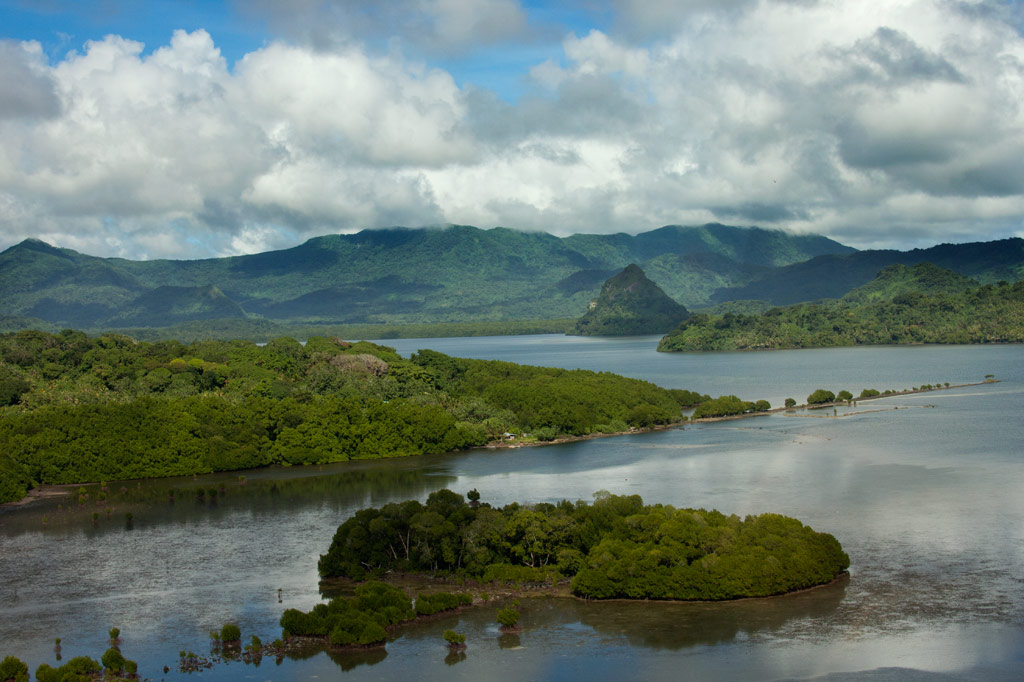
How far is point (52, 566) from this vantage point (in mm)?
45250

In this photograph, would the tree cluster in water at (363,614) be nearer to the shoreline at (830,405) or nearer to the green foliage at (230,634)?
the green foliage at (230,634)

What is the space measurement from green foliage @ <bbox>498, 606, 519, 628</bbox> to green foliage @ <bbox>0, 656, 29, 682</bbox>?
15553 mm

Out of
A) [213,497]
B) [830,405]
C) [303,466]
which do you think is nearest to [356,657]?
[213,497]

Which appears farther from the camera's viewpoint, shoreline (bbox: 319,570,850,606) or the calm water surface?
shoreline (bbox: 319,570,850,606)

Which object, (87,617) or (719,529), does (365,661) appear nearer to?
(87,617)

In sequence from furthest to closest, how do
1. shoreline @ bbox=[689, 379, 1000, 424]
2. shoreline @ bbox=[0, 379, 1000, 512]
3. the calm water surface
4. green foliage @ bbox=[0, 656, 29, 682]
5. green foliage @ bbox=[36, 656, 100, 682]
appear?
1. shoreline @ bbox=[689, 379, 1000, 424]
2. shoreline @ bbox=[0, 379, 1000, 512]
3. the calm water surface
4. green foliage @ bbox=[0, 656, 29, 682]
5. green foliage @ bbox=[36, 656, 100, 682]

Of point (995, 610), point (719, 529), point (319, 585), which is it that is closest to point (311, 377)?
point (319, 585)

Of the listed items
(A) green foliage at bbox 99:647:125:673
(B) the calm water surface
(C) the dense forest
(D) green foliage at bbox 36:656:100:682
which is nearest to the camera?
(D) green foliage at bbox 36:656:100:682

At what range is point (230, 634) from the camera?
112 feet

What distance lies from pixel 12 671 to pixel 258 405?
46752 millimetres

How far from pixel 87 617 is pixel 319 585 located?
8941mm

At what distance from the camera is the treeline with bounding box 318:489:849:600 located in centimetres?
3781

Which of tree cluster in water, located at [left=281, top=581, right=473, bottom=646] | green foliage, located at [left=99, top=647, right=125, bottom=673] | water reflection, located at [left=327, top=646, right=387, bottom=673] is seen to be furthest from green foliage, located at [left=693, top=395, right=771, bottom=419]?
green foliage, located at [left=99, top=647, right=125, bottom=673]

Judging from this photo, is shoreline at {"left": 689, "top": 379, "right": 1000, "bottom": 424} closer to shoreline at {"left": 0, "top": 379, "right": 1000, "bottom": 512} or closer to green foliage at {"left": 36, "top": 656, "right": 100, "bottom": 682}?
shoreline at {"left": 0, "top": 379, "right": 1000, "bottom": 512}
